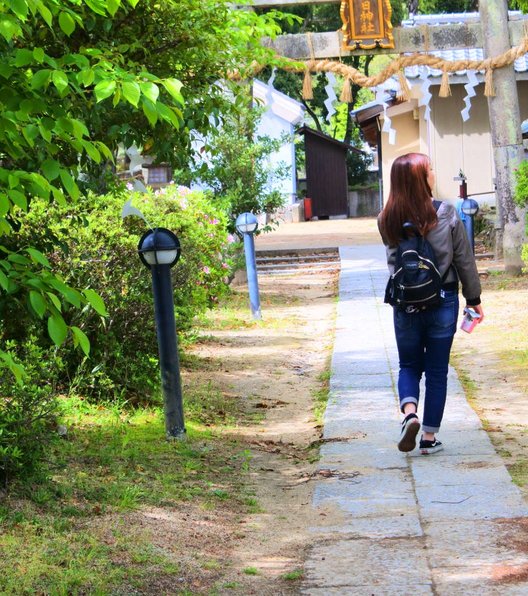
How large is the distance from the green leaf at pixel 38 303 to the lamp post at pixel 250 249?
32.5 ft

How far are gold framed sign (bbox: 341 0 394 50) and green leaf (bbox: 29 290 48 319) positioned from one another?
14728mm

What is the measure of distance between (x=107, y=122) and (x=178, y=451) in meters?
2.08

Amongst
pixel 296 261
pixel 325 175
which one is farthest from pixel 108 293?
pixel 325 175

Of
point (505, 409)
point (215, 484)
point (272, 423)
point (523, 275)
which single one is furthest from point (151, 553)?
point (523, 275)

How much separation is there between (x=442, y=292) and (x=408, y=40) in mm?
12673

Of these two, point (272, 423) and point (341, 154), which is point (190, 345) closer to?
point (272, 423)

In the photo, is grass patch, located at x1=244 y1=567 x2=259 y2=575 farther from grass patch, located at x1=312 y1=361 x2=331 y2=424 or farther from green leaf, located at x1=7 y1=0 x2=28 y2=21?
grass patch, located at x1=312 y1=361 x2=331 y2=424

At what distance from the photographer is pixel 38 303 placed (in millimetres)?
3562

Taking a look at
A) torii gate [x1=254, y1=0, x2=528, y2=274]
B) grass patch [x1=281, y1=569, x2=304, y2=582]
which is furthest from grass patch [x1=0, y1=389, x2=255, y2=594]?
torii gate [x1=254, y1=0, x2=528, y2=274]

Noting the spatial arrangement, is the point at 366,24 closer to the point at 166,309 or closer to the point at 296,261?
the point at 296,261

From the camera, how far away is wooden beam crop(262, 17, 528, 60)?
17.8 metres

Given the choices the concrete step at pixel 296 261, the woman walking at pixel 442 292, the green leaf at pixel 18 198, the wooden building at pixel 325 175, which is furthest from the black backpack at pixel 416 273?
the wooden building at pixel 325 175

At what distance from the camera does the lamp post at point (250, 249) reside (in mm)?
13500

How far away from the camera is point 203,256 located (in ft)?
31.3
